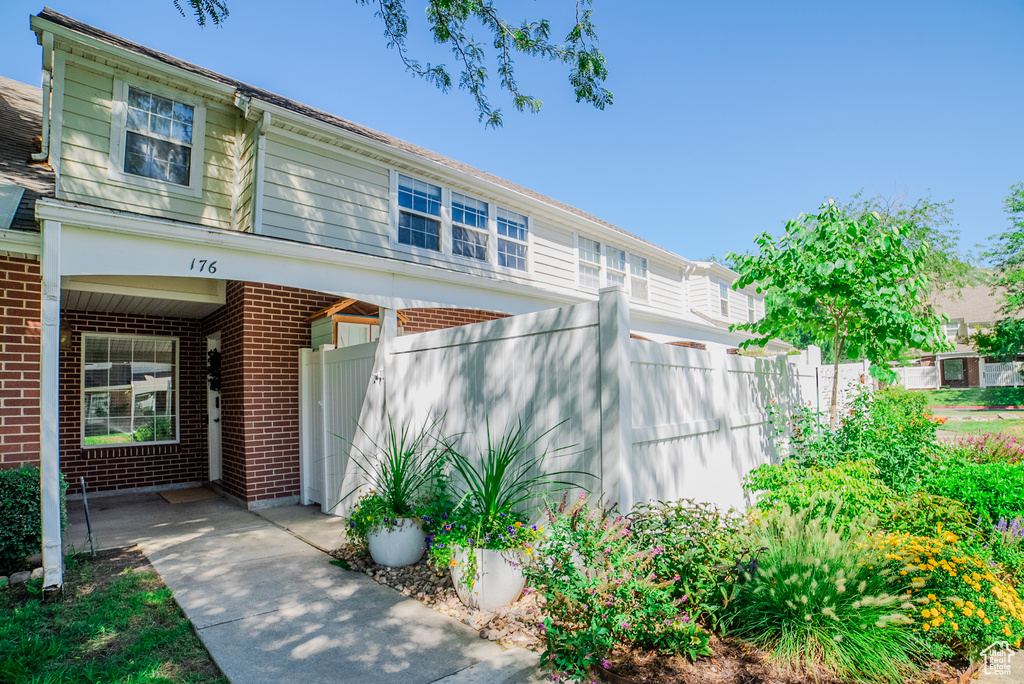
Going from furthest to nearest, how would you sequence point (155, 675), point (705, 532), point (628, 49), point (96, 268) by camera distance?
point (628, 49)
point (96, 268)
point (705, 532)
point (155, 675)

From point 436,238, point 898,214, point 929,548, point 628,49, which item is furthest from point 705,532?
point 898,214

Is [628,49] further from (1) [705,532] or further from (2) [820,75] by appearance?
(1) [705,532]

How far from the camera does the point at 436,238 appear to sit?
30.8 feet

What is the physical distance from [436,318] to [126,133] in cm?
493

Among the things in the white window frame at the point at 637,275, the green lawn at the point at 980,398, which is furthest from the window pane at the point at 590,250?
the green lawn at the point at 980,398

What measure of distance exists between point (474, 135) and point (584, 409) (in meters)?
4.78

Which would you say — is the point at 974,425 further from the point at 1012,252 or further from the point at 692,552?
the point at 1012,252

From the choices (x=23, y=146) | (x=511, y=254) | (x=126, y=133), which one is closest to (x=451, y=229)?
(x=511, y=254)

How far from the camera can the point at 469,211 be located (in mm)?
10023

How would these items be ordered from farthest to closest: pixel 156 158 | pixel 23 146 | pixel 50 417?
pixel 23 146 → pixel 156 158 → pixel 50 417

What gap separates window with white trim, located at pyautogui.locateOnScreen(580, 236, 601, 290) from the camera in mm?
12913

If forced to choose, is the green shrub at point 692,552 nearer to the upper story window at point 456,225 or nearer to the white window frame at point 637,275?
the upper story window at point 456,225

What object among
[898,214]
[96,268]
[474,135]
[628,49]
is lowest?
[96,268]

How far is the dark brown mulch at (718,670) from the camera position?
105 inches
